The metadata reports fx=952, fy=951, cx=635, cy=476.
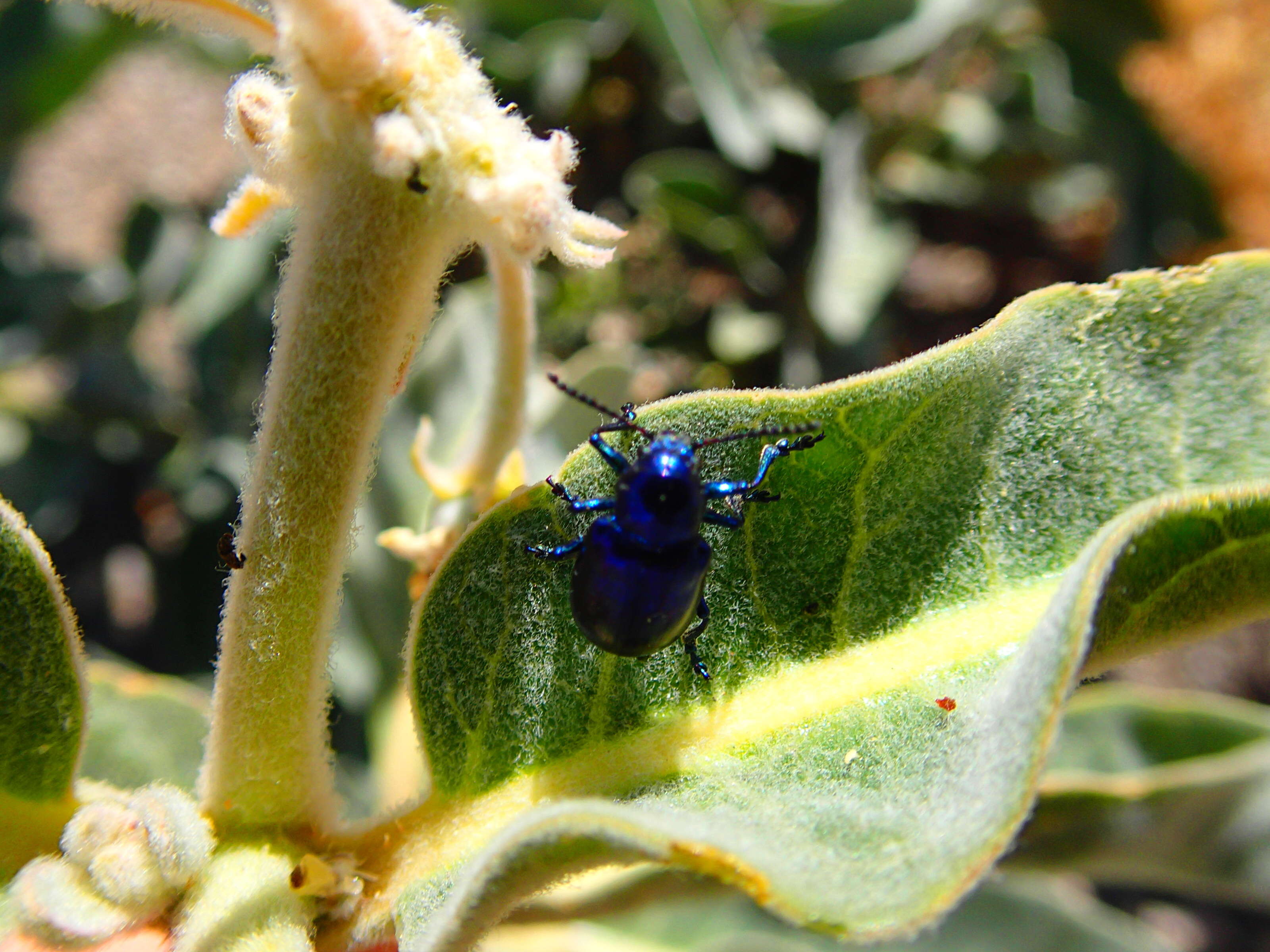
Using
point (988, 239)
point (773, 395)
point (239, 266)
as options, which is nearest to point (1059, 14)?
point (988, 239)

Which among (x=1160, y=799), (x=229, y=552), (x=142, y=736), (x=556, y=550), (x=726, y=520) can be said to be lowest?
(x=1160, y=799)

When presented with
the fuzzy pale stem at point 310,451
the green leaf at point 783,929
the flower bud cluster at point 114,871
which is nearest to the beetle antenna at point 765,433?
the fuzzy pale stem at point 310,451

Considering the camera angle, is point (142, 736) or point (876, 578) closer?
point (876, 578)

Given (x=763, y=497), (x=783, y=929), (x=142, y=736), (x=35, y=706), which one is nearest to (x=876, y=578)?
(x=763, y=497)

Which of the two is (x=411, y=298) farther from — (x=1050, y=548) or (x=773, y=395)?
(x=1050, y=548)

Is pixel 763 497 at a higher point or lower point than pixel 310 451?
lower

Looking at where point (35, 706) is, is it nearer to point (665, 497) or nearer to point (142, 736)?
point (142, 736)
